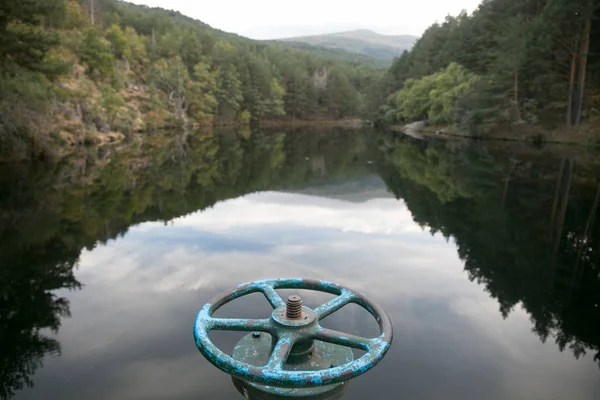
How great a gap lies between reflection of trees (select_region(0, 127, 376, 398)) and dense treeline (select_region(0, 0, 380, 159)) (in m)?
3.65

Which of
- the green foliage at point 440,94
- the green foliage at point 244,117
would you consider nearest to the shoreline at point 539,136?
the green foliage at point 440,94

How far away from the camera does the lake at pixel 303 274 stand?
4.67 meters

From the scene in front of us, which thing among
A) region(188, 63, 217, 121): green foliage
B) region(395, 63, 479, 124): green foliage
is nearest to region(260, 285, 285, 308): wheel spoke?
region(395, 63, 479, 124): green foliage

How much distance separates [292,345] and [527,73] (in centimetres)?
3667

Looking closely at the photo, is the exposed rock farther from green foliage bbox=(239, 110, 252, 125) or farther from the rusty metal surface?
the rusty metal surface

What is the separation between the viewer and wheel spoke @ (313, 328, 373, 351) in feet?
12.9

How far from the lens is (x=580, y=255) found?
8.62 m

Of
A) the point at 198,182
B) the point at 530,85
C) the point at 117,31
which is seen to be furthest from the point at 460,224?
the point at 117,31

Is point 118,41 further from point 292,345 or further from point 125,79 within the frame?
point 292,345

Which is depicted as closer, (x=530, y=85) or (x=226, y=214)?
(x=226, y=214)

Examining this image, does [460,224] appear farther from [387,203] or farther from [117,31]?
[117,31]

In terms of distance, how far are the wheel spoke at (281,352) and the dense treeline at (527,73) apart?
109 ft

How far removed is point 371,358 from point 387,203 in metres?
10.8

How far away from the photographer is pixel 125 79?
51906 millimetres
